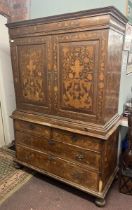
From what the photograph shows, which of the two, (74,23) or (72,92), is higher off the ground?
(74,23)

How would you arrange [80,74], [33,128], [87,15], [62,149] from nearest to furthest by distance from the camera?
[87,15]
[80,74]
[62,149]
[33,128]

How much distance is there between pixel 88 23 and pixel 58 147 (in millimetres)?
1231

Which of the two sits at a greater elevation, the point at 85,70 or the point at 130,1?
the point at 130,1

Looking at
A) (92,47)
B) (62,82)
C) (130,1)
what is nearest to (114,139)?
(62,82)

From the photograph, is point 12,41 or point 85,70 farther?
point 12,41

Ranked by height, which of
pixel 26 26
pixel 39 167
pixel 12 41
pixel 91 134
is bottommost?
pixel 39 167

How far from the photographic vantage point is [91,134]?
5.36ft

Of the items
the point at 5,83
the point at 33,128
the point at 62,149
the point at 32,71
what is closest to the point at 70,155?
the point at 62,149

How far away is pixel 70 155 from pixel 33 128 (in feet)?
1.74

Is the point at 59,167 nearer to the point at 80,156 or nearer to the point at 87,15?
the point at 80,156

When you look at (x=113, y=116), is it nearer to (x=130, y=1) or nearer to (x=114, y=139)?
(x=114, y=139)

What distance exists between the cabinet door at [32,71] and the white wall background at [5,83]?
682 millimetres

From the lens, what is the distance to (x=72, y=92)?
66.9 inches

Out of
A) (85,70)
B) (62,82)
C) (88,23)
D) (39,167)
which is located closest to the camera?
(88,23)
